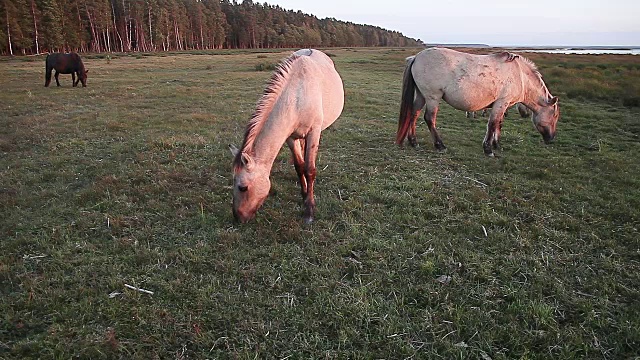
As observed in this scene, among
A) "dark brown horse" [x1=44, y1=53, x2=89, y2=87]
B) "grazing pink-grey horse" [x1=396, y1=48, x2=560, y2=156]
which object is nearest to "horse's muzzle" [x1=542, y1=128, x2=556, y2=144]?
"grazing pink-grey horse" [x1=396, y1=48, x2=560, y2=156]

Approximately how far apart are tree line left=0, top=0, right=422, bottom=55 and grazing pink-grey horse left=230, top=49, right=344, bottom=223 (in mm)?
47642

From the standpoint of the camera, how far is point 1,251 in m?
3.71

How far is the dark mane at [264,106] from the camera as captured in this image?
156 inches

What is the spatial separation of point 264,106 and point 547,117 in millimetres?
6683

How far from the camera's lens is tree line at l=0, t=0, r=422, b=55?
131ft

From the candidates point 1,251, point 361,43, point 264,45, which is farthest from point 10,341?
point 361,43

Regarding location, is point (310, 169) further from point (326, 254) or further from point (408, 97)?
point (408, 97)

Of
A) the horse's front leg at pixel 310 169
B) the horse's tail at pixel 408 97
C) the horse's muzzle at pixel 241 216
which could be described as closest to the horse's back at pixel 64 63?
the horse's tail at pixel 408 97

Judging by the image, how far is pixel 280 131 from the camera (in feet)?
13.7

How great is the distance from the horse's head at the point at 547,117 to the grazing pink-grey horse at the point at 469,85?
0.07 ft

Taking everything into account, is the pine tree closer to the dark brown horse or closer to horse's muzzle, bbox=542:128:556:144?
the dark brown horse

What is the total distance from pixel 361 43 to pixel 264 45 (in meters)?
48.8

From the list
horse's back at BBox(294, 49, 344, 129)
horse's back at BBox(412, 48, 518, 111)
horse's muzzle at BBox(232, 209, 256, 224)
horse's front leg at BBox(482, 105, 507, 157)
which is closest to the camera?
horse's muzzle at BBox(232, 209, 256, 224)

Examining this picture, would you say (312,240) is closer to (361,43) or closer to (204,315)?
(204,315)
